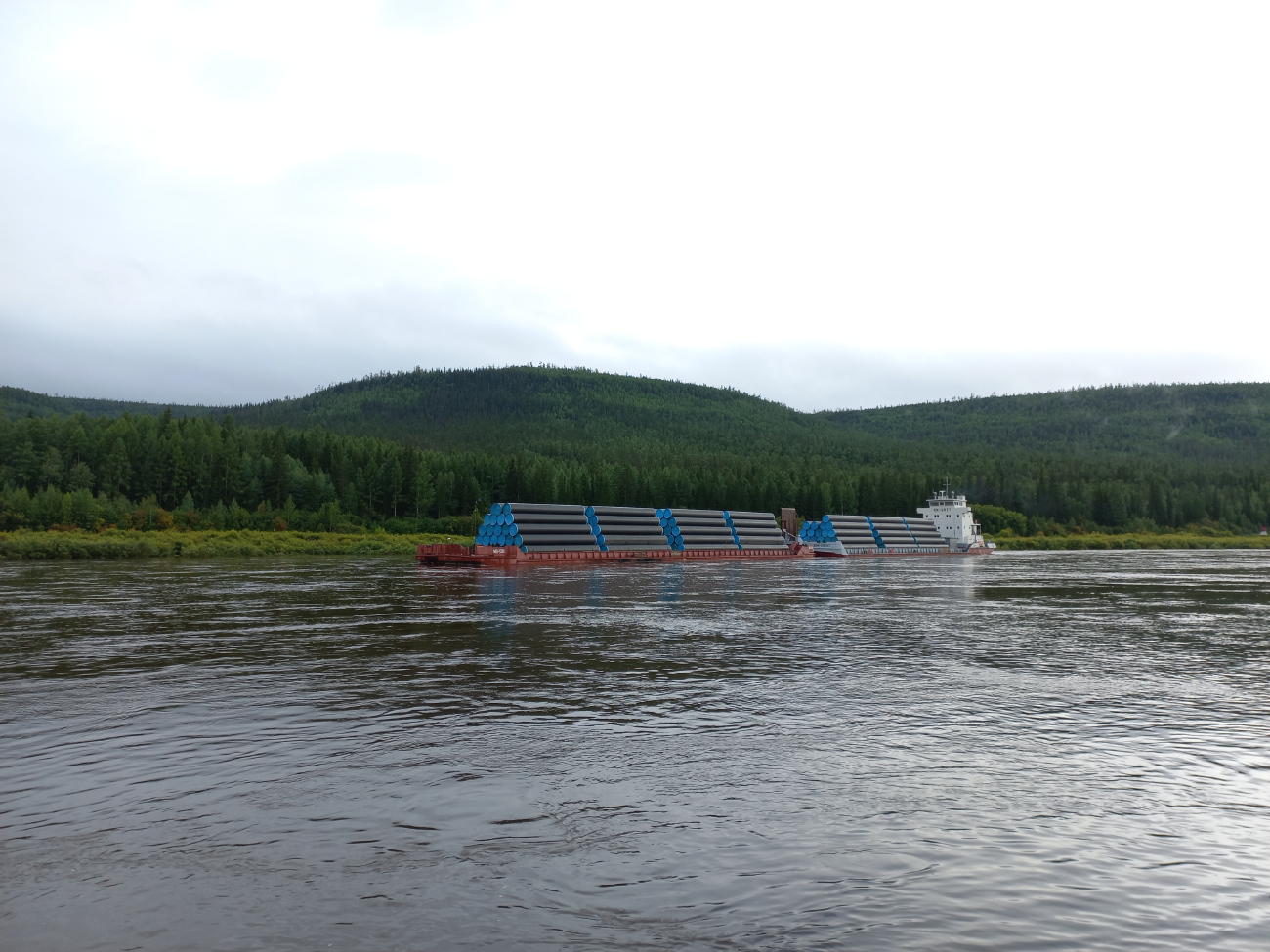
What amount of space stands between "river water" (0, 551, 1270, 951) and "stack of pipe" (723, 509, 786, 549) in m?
126

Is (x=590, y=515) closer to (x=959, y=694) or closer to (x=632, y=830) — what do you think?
(x=959, y=694)

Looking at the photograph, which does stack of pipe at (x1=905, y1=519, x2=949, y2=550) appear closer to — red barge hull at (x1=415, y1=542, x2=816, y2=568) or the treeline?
red barge hull at (x1=415, y1=542, x2=816, y2=568)

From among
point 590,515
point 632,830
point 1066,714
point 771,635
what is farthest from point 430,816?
point 590,515

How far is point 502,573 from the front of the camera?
337 ft

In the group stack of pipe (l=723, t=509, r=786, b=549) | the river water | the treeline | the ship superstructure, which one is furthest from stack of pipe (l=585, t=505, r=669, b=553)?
the river water

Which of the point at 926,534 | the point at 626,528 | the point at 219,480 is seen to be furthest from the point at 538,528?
the point at 926,534

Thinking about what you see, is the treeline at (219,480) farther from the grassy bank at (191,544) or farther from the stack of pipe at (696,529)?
the stack of pipe at (696,529)

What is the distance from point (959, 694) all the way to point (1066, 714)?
11.2 ft

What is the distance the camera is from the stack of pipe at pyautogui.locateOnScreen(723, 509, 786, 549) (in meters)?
164

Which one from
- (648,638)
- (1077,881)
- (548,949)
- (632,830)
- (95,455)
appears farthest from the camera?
(95,455)

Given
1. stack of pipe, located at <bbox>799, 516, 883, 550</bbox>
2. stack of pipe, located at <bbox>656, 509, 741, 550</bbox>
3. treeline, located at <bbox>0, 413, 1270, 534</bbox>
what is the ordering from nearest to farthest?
treeline, located at <bbox>0, 413, 1270, 534</bbox> < stack of pipe, located at <bbox>656, 509, 741, 550</bbox> < stack of pipe, located at <bbox>799, 516, 883, 550</bbox>

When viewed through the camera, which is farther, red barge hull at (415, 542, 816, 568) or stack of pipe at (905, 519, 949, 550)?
stack of pipe at (905, 519, 949, 550)

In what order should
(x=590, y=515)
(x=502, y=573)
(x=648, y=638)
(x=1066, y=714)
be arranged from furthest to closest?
(x=590, y=515) → (x=502, y=573) → (x=648, y=638) → (x=1066, y=714)

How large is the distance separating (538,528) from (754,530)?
178 ft
